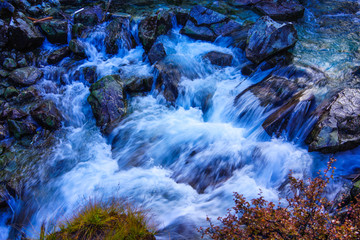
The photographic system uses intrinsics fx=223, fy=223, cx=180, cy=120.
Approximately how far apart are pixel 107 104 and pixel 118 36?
4419 mm

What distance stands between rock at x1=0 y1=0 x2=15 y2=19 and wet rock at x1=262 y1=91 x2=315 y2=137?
11748 mm

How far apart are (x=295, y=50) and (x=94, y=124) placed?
7.77 meters

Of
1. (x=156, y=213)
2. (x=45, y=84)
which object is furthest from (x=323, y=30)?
(x=45, y=84)

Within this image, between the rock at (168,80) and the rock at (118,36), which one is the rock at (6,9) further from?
the rock at (168,80)

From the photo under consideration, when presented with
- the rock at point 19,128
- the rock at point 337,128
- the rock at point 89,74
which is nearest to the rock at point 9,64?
the rock at point 89,74

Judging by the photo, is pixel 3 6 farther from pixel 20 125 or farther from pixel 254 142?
pixel 254 142

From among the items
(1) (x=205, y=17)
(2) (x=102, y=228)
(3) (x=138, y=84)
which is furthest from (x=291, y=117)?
(1) (x=205, y=17)

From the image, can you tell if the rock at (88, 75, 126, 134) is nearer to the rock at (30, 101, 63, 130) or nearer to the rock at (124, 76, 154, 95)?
the rock at (124, 76, 154, 95)

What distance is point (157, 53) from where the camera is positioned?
9.37 meters

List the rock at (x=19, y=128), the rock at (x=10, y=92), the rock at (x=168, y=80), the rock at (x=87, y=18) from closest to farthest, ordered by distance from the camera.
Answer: the rock at (x=19, y=128), the rock at (x=10, y=92), the rock at (x=168, y=80), the rock at (x=87, y=18)

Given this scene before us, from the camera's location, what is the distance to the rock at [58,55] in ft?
31.6

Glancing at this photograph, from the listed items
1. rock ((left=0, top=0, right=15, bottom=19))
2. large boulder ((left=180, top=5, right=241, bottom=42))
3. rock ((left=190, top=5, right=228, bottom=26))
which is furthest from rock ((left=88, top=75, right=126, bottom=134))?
rock ((left=0, top=0, right=15, bottom=19))

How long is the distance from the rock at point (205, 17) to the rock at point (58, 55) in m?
6.02

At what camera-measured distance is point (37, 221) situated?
208 inches
